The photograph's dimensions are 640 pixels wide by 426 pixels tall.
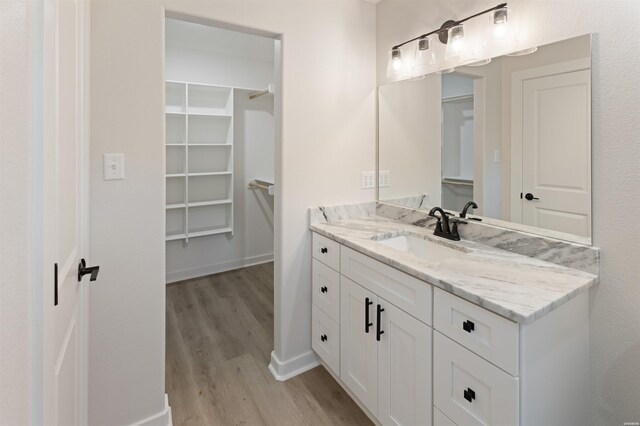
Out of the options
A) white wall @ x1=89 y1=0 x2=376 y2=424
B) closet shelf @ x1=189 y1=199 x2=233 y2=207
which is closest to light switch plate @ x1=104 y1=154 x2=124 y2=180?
white wall @ x1=89 y1=0 x2=376 y2=424

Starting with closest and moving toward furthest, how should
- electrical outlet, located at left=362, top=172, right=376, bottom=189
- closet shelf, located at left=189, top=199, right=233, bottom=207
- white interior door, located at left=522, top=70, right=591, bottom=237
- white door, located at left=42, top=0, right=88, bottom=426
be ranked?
white door, located at left=42, top=0, right=88, bottom=426 → white interior door, located at left=522, top=70, right=591, bottom=237 → electrical outlet, located at left=362, top=172, right=376, bottom=189 → closet shelf, located at left=189, top=199, right=233, bottom=207

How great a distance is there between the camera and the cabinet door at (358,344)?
1.66m

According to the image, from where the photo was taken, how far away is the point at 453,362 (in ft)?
4.03

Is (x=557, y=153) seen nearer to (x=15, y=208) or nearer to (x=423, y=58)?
(x=423, y=58)

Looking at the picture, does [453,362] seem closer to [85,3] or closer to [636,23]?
[636,23]

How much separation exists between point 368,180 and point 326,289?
32.9 inches

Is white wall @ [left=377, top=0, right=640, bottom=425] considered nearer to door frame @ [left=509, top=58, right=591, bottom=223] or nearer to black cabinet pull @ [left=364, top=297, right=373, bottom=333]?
door frame @ [left=509, top=58, right=591, bottom=223]

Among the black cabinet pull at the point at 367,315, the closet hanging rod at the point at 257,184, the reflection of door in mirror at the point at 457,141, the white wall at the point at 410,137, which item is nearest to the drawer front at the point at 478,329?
the black cabinet pull at the point at 367,315

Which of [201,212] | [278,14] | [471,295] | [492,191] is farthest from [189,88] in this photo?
[471,295]

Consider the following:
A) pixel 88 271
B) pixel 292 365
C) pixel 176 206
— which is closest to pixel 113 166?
pixel 88 271

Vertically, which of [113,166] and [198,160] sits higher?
[198,160]

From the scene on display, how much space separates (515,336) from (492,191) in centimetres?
92

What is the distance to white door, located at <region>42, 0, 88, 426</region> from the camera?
2.47 feet

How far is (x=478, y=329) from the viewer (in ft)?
3.72
